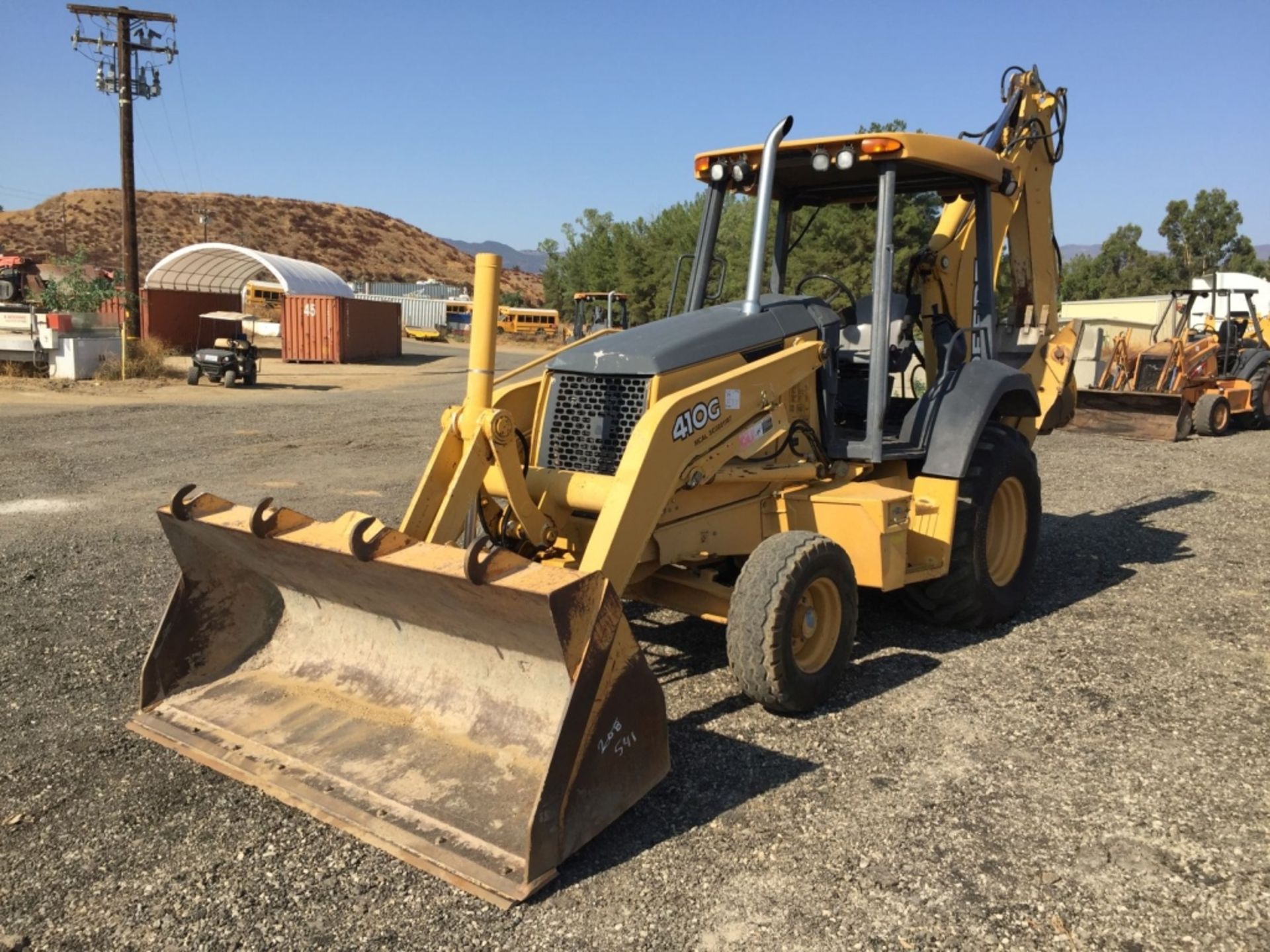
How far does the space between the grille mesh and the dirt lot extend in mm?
1197

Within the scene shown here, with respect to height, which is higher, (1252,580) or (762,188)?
(762,188)

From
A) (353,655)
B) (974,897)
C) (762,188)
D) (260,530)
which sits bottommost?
(974,897)

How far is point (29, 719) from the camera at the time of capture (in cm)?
448

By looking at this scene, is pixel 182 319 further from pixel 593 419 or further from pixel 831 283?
pixel 593 419

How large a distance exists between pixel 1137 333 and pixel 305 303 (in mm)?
22931

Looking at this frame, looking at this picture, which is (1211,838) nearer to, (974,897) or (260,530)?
(974,897)

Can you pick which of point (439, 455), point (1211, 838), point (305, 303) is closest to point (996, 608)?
point (1211, 838)

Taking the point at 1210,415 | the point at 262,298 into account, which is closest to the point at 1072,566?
the point at 1210,415

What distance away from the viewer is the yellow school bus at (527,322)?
58.6 m

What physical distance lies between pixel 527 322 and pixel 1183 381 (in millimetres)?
46010

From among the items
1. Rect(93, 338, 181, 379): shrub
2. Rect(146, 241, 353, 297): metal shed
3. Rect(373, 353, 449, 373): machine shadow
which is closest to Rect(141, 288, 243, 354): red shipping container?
Rect(146, 241, 353, 297): metal shed

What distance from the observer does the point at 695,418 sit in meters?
4.52

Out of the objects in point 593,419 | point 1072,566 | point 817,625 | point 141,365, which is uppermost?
point 593,419

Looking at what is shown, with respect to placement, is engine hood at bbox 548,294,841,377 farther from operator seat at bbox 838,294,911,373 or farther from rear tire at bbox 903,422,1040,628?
rear tire at bbox 903,422,1040,628
